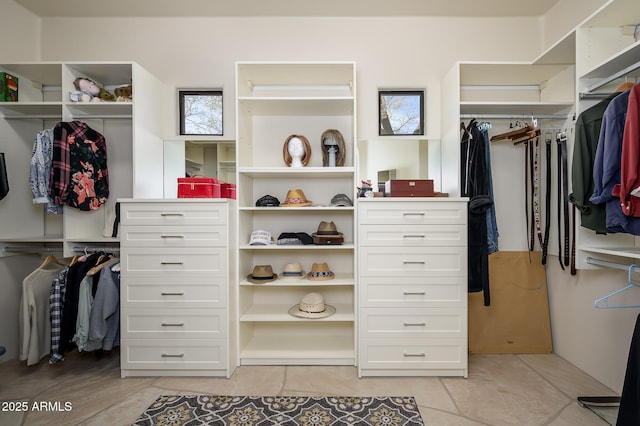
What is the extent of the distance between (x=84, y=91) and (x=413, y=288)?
111 inches

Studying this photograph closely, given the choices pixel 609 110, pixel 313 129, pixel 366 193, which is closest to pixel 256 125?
pixel 313 129

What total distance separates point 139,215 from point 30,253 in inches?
49.1

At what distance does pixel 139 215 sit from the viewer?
222cm

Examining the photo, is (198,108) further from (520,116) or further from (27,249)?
(520,116)

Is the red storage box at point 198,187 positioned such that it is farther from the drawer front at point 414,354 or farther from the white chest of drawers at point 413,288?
the drawer front at point 414,354

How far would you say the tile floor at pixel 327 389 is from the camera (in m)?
1.82

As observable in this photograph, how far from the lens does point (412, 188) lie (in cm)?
230

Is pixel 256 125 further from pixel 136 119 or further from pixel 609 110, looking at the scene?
pixel 609 110

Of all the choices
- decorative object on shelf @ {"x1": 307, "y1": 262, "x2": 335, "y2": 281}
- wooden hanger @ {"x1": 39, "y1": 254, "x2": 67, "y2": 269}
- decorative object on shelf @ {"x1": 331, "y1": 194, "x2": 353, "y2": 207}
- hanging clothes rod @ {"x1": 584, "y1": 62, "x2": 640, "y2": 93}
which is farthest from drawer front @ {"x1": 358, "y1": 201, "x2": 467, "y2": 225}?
wooden hanger @ {"x1": 39, "y1": 254, "x2": 67, "y2": 269}

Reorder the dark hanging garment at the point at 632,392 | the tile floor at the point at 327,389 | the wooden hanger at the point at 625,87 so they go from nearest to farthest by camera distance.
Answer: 1. the dark hanging garment at the point at 632,392
2. the wooden hanger at the point at 625,87
3. the tile floor at the point at 327,389

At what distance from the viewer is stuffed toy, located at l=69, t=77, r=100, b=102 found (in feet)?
7.98

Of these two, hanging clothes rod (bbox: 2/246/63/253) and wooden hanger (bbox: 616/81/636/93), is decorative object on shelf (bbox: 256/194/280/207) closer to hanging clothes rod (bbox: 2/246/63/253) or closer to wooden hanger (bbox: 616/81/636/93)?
hanging clothes rod (bbox: 2/246/63/253)

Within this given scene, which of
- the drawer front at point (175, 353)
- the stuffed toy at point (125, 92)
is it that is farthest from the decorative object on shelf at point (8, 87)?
the drawer front at point (175, 353)

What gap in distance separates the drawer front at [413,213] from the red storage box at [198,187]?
104cm
